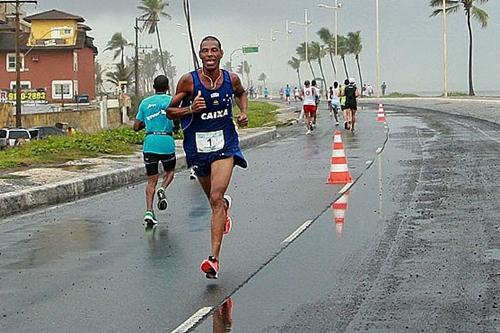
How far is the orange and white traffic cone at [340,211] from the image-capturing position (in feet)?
39.2

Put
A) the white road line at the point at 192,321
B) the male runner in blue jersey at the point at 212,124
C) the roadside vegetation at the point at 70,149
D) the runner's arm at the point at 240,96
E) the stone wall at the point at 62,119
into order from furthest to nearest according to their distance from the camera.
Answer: the stone wall at the point at 62,119
the roadside vegetation at the point at 70,149
the runner's arm at the point at 240,96
the male runner in blue jersey at the point at 212,124
the white road line at the point at 192,321

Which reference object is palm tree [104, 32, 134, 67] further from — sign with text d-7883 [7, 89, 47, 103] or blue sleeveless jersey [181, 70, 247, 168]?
blue sleeveless jersey [181, 70, 247, 168]

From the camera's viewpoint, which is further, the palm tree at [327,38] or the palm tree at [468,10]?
the palm tree at [327,38]

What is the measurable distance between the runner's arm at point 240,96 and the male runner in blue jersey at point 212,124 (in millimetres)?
102

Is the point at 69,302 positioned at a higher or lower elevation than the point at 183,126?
lower

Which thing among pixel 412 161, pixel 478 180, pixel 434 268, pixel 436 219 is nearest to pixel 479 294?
pixel 434 268

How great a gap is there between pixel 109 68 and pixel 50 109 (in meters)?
70.3

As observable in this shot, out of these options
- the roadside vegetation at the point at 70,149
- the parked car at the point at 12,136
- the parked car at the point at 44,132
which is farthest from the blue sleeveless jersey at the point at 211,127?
the parked car at the point at 44,132

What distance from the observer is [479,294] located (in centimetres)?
787

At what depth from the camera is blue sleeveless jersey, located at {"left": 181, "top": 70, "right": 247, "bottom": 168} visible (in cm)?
891

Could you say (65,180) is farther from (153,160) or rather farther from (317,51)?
(317,51)

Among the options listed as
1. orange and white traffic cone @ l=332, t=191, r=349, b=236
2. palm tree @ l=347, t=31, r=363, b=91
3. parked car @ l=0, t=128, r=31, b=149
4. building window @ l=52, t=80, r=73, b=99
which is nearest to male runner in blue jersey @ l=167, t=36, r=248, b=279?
orange and white traffic cone @ l=332, t=191, r=349, b=236

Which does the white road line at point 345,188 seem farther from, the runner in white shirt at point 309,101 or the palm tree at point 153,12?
the palm tree at point 153,12

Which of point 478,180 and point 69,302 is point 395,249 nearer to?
point 69,302
